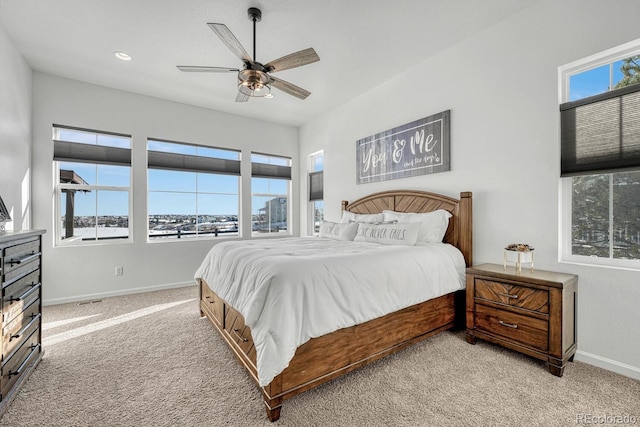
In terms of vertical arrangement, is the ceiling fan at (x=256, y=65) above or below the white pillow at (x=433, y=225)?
above

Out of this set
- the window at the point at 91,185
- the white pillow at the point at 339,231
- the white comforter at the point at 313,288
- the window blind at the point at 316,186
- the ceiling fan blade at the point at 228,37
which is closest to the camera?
the white comforter at the point at 313,288

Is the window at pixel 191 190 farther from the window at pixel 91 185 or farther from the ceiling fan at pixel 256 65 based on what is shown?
the ceiling fan at pixel 256 65

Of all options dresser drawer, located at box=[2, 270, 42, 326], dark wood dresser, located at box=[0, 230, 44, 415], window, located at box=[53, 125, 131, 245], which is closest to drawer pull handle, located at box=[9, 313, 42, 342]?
dark wood dresser, located at box=[0, 230, 44, 415]

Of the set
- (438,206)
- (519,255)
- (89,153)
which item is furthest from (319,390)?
(89,153)

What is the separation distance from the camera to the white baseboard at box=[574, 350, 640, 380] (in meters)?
1.96

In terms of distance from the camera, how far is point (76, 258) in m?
3.78

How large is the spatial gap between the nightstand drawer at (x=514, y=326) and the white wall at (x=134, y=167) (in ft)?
13.1

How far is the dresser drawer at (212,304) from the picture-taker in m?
2.43

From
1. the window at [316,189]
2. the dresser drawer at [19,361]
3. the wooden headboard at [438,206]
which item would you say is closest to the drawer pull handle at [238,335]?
the dresser drawer at [19,361]

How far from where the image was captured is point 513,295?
219cm

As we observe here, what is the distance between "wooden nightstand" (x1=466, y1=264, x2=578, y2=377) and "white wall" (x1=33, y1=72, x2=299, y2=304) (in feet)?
12.9

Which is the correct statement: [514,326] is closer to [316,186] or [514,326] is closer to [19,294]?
[19,294]

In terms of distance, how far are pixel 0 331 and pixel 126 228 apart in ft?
9.26

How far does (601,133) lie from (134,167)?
5.36m
